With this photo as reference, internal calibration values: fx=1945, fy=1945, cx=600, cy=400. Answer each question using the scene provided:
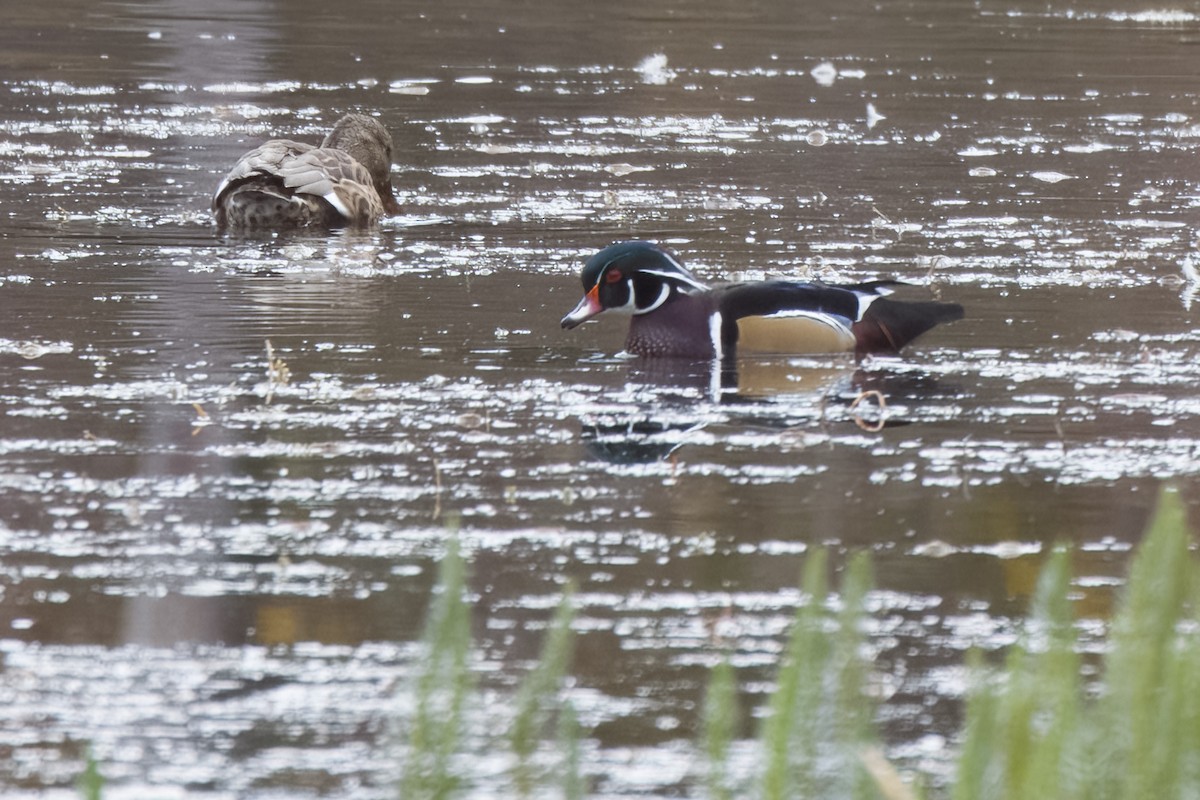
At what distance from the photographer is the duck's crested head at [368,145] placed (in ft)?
38.0

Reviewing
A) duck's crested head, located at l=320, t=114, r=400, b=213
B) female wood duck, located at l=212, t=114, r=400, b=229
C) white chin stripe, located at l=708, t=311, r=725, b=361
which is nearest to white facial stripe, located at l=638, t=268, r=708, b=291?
white chin stripe, located at l=708, t=311, r=725, b=361

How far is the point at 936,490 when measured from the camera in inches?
238

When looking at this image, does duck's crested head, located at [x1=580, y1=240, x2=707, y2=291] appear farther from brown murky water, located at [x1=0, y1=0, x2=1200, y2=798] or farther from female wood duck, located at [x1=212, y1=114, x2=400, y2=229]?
female wood duck, located at [x1=212, y1=114, x2=400, y2=229]

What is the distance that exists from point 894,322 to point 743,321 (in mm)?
613

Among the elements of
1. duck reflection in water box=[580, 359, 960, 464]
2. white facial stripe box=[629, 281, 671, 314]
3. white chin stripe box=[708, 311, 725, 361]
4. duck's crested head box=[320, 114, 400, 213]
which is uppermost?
duck's crested head box=[320, 114, 400, 213]

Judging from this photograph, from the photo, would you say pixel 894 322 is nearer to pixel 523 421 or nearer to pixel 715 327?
pixel 715 327

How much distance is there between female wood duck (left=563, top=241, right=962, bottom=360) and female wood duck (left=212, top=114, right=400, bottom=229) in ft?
10.6

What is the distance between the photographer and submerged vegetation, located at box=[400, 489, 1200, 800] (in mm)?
1915

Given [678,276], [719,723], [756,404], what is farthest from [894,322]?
[719,723]

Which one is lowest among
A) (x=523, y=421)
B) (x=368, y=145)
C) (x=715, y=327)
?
(x=523, y=421)

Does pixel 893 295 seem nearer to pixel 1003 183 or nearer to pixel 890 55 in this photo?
pixel 1003 183

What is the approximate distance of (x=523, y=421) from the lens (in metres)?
6.76

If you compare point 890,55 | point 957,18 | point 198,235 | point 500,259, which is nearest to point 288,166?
point 198,235

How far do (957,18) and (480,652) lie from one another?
19.1 meters
